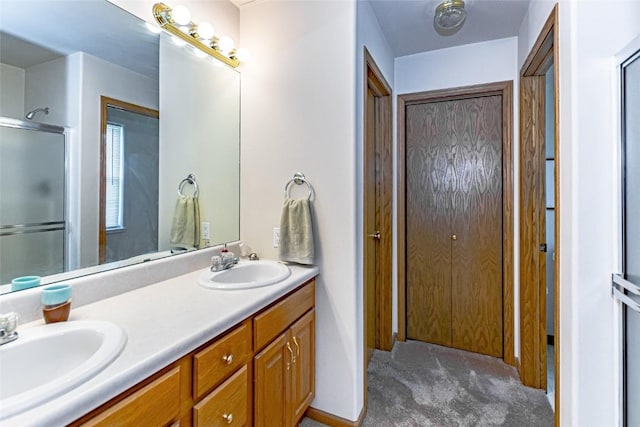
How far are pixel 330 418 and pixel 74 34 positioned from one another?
7.10 feet

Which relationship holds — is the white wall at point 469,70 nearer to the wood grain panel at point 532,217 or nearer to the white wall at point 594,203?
the wood grain panel at point 532,217

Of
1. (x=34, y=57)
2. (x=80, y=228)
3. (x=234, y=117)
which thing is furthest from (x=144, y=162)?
(x=234, y=117)

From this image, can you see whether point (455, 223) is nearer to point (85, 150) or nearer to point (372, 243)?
point (372, 243)

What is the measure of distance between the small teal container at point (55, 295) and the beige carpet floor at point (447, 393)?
137cm

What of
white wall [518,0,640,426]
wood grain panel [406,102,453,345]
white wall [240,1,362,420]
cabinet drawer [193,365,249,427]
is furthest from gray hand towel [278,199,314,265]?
wood grain panel [406,102,453,345]

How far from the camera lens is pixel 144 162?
1467 millimetres

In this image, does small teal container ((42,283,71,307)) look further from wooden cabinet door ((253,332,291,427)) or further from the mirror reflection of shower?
wooden cabinet door ((253,332,291,427))

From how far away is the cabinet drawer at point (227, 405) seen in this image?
958 millimetres

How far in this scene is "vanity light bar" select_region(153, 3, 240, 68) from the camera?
57.6 inches

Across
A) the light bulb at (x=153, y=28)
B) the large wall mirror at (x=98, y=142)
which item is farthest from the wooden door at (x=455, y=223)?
the light bulb at (x=153, y=28)

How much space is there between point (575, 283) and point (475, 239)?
124 centimetres

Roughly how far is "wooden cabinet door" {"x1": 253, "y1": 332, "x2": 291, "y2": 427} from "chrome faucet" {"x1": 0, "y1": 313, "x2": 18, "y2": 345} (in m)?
0.75

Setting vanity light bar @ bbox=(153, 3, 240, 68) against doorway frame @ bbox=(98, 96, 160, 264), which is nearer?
doorway frame @ bbox=(98, 96, 160, 264)

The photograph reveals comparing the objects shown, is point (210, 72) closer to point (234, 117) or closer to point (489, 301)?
point (234, 117)
